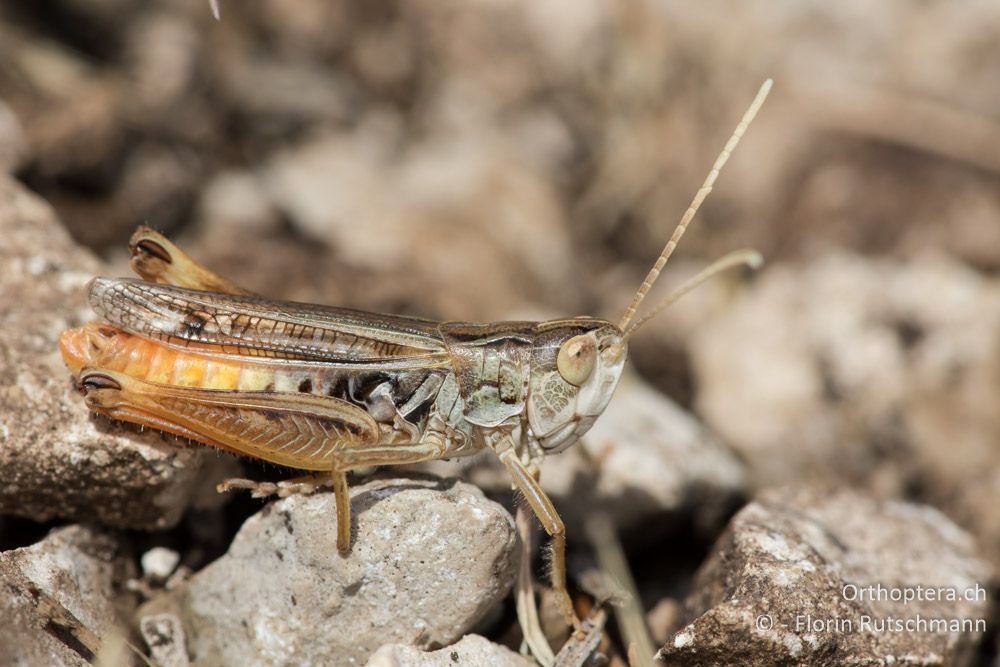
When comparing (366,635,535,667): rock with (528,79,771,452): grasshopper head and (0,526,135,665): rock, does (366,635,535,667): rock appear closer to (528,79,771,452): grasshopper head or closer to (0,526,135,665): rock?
(528,79,771,452): grasshopper head

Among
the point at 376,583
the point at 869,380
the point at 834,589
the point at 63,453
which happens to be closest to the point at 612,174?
the point at 869,380

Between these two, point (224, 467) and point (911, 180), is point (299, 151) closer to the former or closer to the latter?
point (224, 467)

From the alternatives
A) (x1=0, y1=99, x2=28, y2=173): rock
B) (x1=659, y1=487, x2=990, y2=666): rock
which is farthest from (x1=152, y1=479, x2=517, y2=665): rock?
(x1=0, y1=99, x2=28, y2=173): rock

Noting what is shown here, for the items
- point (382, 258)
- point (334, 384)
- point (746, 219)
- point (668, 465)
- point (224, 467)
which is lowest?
point (224, 467)

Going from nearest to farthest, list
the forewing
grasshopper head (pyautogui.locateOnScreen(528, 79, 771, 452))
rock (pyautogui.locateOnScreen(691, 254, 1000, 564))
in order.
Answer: the forewing
grasshopper head (pyautogui.locateOnScreen(528, 79, 771, 452))
rock (pyautogui.locateOnScreen(691, 254, 1000, 564))

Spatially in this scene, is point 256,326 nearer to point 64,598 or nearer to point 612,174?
point 64,598

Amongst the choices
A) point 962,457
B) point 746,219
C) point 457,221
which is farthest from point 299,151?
point 962,457
